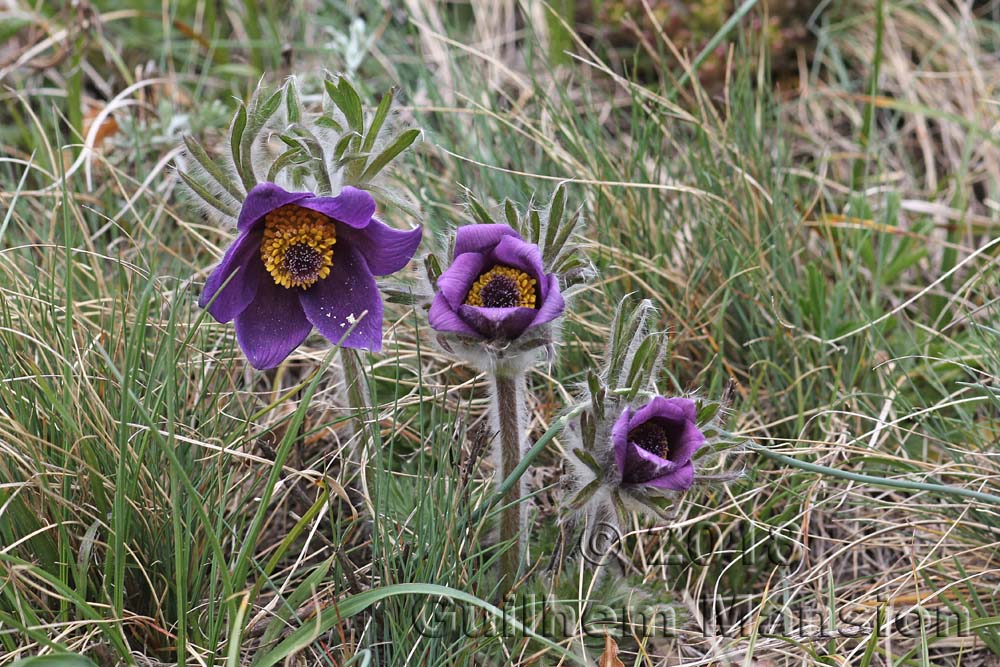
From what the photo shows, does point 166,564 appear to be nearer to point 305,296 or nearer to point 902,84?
point 305,296

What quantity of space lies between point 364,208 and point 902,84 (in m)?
2.21

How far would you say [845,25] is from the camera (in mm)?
3160

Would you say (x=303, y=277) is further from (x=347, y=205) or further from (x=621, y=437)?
(x=621, y=437)

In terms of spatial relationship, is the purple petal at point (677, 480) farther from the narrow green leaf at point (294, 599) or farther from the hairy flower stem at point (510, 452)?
the narrow green leaf at point (294, 599)

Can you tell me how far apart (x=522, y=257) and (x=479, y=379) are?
733 millimetres

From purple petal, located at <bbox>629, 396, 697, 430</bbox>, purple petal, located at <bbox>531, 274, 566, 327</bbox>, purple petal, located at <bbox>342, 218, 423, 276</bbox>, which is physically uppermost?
purple petal, located at <bbox>342, 218, 423, 276</bbox>

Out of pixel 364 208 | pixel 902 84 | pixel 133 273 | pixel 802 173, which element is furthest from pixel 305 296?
pixel 902 84

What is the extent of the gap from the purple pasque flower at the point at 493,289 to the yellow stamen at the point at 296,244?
7.9 inches

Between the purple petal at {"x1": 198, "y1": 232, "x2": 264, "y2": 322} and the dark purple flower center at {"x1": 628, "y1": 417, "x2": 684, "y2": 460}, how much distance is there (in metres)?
0.64

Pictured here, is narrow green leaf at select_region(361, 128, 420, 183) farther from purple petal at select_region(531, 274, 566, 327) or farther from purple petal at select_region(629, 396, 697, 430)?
purple petal at select_region(629, 396, 697, 430)

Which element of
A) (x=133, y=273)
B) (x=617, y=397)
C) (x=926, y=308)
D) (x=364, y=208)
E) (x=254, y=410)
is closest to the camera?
(x=364, y=208)

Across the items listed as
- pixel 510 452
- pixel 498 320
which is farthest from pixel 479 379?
pixel 498 320

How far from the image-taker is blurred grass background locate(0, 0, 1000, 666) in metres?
1.55

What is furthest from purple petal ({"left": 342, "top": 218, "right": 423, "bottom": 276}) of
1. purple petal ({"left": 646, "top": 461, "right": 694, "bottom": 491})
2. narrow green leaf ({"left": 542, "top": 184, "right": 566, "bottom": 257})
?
purple petal ({"left": 646, "top": 461, "right": 694, "bottom": 491})
